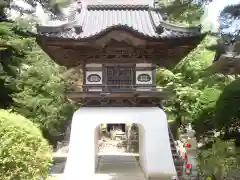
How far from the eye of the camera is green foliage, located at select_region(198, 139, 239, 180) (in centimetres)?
795

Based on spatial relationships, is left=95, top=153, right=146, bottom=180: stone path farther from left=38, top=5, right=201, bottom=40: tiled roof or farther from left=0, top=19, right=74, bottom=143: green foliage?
left=38, top=5, right=201, bottom=40: tiled roof

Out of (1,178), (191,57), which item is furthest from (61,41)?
(191,57)

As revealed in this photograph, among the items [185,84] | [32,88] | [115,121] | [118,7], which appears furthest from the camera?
[185,84]

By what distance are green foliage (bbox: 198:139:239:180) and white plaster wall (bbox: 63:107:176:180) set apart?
168cm

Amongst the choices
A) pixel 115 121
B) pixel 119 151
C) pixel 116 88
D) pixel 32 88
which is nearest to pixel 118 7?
pixel 116 88

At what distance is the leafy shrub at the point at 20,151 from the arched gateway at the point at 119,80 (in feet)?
8.33

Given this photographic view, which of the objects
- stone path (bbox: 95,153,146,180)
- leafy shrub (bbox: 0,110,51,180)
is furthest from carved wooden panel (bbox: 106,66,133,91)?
leafy shrub (bbox: 0,110,51,180)

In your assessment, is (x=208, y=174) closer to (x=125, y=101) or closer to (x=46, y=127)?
(x=125, y=101)

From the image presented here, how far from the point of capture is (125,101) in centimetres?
1110

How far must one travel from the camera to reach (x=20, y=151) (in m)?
7.30

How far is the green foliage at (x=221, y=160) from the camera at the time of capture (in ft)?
26.1

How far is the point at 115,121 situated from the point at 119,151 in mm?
10129

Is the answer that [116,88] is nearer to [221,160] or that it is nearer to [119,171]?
[119,171]

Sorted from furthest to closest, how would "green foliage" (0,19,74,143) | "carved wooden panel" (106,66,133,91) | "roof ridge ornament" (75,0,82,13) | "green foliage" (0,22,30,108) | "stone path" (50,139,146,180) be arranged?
1. "green foliage" (0,19,74,143)
2. "green foliage" (0,22,30,108)
3. "roof ridge ornament" (75,0,82,13)
4. "carved wooden panel" (106,66,133,91)
5. "stone path" (50,139,146,180)
